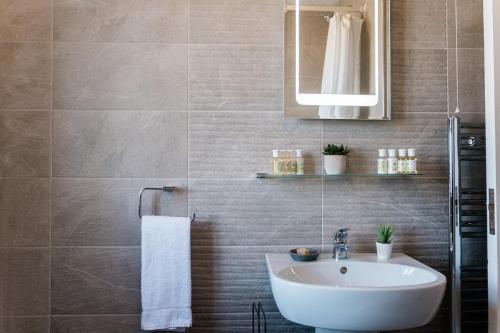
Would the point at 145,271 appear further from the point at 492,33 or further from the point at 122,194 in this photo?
the point at 492,33

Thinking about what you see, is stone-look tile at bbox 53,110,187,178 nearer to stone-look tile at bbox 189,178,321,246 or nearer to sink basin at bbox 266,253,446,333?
stone-look tile at bbox 189,178,321,246

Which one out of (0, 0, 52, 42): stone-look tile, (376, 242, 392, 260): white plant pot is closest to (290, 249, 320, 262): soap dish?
(376, 242, 392, 260): white plant pot

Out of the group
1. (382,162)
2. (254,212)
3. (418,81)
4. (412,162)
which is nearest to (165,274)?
(254,212)

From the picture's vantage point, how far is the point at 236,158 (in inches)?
63.4

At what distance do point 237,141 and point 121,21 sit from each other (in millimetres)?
730

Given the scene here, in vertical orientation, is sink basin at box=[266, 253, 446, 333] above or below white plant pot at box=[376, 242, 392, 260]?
below

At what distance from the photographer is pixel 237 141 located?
1.61 meters

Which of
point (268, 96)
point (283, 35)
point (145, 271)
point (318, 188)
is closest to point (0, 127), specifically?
point (145, 271)

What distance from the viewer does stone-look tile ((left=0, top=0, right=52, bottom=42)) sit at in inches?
62.3

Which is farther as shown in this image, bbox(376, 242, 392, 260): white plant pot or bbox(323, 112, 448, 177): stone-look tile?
bbox(323, 112, 448, 177): stone-look tile

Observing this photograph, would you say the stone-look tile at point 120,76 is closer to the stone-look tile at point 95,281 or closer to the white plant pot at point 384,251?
the stone-look tile at point 95,281

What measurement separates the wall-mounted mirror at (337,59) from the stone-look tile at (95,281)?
38.4 inches

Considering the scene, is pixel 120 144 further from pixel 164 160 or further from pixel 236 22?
pixel 236 22

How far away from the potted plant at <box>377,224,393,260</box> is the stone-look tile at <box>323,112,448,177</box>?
27 centimetres
